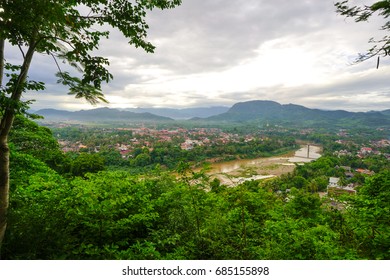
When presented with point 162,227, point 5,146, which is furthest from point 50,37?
point 162,227

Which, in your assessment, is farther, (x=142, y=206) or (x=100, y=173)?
(x=100, y=173)

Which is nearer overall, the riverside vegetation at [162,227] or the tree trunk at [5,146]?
the tree trunk at [5,146]

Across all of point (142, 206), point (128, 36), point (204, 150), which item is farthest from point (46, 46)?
point (204, 150)

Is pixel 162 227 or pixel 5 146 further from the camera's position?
pixel 162 227

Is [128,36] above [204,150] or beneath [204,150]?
above

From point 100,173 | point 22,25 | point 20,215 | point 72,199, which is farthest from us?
point 100,173

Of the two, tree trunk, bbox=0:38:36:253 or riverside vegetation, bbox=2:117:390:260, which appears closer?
tree trunk, bbox=0:38:36:253

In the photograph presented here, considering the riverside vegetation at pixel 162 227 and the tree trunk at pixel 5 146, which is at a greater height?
the tree trunk at pixel 5 146

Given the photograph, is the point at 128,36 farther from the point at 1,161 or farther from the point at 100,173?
the point at 100,173

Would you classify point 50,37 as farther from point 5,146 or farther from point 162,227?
point 162,227

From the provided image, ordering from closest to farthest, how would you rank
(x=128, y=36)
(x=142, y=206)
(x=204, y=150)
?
1. (x=128, y=36)
2. (x=142, y=206)
3. (x=204, y=150)

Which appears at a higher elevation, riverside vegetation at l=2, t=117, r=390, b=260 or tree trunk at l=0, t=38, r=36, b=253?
tree trunk at l=0, t=38, r=36, b=253
